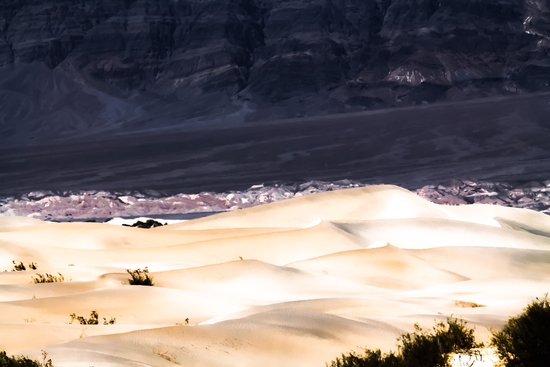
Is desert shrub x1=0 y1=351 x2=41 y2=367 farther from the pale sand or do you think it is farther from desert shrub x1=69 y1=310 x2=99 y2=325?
desert shrub x1=69 y1=310 x2=99 y2=325

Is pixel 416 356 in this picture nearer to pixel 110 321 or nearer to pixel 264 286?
pixel 110 321

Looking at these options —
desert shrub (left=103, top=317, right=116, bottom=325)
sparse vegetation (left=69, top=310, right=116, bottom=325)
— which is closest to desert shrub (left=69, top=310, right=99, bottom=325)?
sparse vegetation (left=69, top=310, right=116, bottom=325)

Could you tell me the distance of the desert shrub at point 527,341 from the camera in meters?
9.41

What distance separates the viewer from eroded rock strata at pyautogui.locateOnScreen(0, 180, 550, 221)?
75625 millimetres

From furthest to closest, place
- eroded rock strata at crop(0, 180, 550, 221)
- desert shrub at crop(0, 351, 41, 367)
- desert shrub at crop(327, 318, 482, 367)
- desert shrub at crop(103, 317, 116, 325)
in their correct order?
eroded rock strata at crop(0, 180, 550, 221) → desert shrub at crop(103, 317, 116, 325) → desert shrub at crop(327, 318, 482, 367) → desert shrub at crop(0, 351, 41, 367)

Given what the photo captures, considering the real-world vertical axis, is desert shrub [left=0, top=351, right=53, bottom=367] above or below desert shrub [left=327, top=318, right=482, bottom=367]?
above

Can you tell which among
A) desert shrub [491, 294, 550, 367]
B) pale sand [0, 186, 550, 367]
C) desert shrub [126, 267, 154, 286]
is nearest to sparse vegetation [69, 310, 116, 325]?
pale sand [0, 186, 550, 367]

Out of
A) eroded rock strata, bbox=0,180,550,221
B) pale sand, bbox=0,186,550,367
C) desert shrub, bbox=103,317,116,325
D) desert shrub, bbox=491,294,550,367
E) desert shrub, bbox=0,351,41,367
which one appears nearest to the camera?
desert shrub, bbox=0,351,41,367

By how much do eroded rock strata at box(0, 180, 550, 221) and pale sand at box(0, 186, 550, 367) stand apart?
3466 cm

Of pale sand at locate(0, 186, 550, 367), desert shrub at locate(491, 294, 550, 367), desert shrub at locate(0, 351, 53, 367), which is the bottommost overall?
pale sand at locate(0, 186, 550, 367)

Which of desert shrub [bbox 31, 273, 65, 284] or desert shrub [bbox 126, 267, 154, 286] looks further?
desert shrub [bbox 31, 273, 65, 284]

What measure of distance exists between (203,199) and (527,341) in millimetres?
73937

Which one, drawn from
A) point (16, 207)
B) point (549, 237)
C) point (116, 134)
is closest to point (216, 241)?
point (549, 237)

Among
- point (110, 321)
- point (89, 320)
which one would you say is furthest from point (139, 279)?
point (89, 320)
